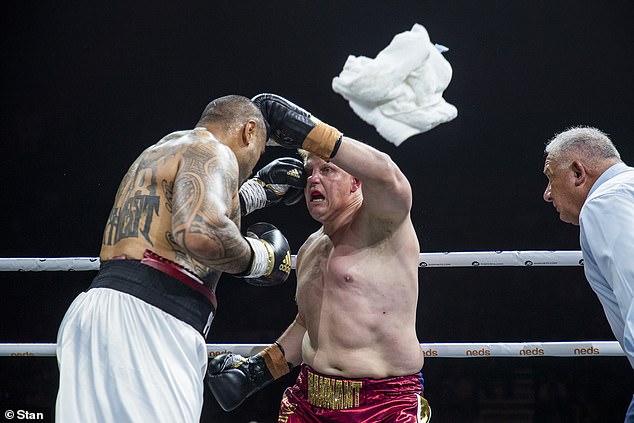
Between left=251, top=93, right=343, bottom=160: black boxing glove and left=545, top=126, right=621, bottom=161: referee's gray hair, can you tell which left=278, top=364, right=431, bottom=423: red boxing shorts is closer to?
left=251, top=93, right=343, bottom=160: black boxing glove

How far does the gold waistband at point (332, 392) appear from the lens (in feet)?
6.65

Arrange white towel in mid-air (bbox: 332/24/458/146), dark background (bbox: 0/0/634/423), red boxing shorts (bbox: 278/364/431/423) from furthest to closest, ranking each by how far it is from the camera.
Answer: dark background (bbox: 0/0/634/423) → white towel in mid-air (bbox: 332/24/458/146) → red boxing shorts (bbox: 278/364/431/423)

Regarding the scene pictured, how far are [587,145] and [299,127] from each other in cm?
93

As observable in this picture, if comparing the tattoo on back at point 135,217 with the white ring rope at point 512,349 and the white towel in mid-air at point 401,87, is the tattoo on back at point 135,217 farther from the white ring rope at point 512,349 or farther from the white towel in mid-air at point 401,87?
the white towel in mid-air at point 401,87

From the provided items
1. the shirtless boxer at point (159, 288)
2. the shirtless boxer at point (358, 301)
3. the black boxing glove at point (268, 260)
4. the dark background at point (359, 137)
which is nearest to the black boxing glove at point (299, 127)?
the shirtless boxer at point (358, 301)

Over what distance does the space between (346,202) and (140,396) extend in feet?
3.37

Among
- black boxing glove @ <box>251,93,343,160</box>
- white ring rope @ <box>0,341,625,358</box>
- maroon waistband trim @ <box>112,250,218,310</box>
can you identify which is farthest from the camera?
white ring rope @ <box>0,341,625,358</box>

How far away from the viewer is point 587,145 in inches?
83.0

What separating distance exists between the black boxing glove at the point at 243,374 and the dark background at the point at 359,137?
Answer: 54.1 inches

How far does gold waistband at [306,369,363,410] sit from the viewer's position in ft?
6.65

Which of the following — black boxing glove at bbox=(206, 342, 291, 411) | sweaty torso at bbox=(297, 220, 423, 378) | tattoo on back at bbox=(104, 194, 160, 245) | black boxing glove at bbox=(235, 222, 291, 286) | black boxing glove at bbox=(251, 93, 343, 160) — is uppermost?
black boxing glove at bbox=(251, 93, 343, 160)

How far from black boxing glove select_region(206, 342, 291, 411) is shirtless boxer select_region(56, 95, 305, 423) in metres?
0.61

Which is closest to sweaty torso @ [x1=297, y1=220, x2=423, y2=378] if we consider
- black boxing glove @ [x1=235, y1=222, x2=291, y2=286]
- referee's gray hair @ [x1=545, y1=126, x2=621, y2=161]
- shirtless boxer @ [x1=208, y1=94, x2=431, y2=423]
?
shirtless boxer @ [x1=208, y1=94, x2=431, y2=423]

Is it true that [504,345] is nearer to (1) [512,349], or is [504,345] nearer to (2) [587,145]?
(1) [512,349]
